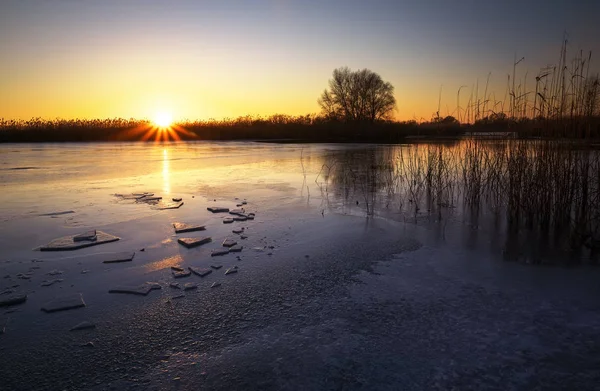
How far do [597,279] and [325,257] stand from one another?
257 centimetres

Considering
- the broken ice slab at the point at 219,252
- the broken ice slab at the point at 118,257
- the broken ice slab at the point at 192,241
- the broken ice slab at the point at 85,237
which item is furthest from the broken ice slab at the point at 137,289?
the broken ice slab at the point at 85,237

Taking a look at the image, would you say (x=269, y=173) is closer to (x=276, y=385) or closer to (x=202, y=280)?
(x=202, y=280)

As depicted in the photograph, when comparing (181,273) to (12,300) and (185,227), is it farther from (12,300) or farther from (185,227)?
(185,227)

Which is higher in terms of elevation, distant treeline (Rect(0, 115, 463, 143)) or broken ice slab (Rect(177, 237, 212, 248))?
distant treeline (Rect(0, 115, 463, 143))

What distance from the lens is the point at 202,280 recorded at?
11.2 ft

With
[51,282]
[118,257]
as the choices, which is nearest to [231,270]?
[118,257]

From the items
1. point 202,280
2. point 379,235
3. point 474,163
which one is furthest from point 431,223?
point 202,280

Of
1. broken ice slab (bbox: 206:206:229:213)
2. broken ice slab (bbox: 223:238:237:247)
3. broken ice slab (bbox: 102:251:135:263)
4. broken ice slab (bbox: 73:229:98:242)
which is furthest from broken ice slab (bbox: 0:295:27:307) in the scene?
broken ice slab (bbox: 206:206:229:213)

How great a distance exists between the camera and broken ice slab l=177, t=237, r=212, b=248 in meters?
4.38

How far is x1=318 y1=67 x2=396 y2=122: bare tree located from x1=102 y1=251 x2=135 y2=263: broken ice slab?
40548mm

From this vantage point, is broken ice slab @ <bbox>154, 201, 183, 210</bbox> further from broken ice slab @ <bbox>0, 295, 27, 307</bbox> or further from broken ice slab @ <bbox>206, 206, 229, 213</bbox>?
broken ice slab @ <bbox>0, 295, 27, 307</bbox>

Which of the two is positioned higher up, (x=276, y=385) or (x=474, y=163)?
(x=474, y=163)

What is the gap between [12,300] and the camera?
292 centimetres

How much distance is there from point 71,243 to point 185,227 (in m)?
1.35
